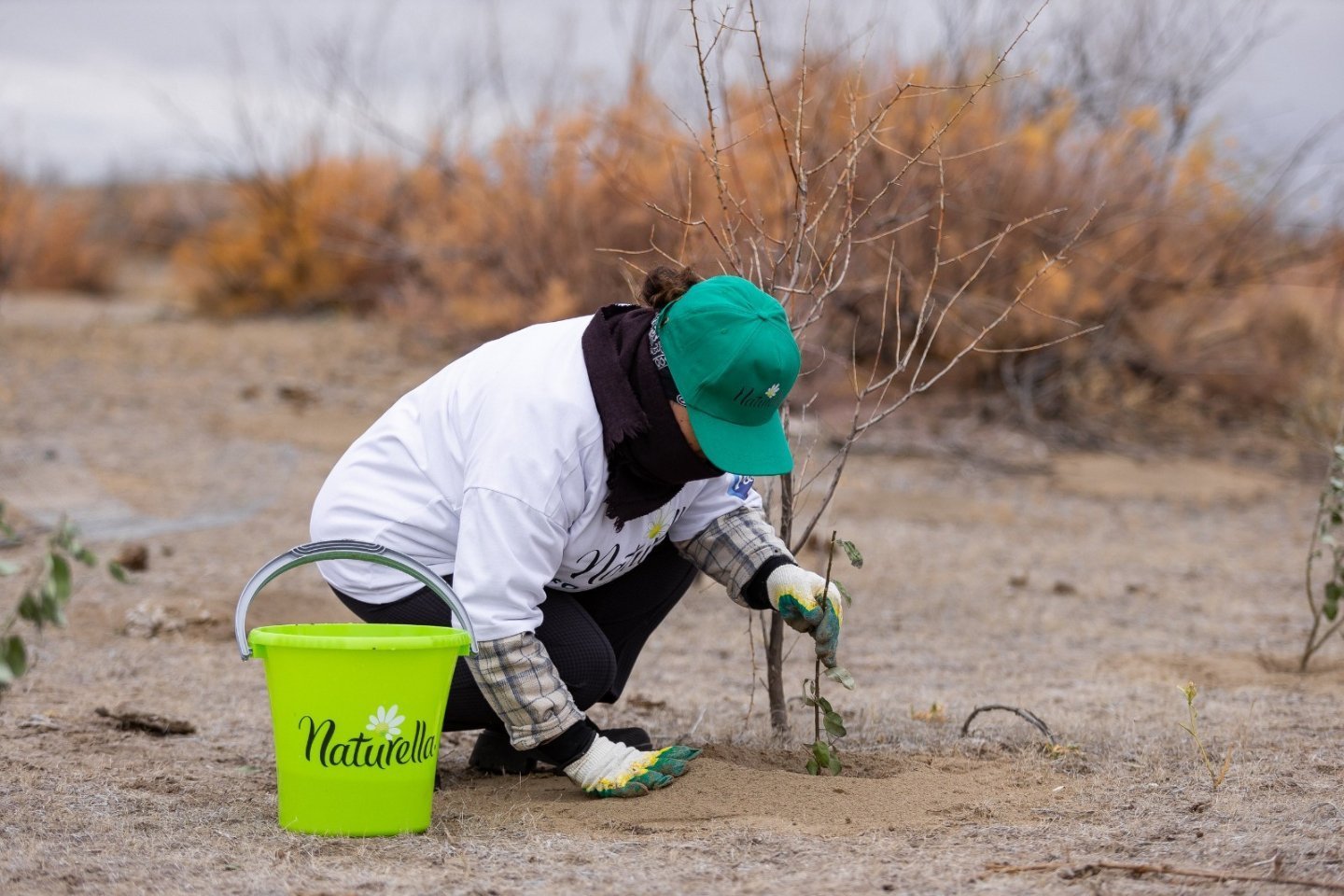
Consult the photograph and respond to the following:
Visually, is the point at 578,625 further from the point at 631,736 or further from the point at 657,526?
the point at 631,736

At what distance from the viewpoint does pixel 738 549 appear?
305 centimetres

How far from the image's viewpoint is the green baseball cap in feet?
7.86

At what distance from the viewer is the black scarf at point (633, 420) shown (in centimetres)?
247

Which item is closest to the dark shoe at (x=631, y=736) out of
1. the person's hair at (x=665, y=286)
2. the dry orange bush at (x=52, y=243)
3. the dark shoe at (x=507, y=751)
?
A: the dark shoe at (x=507, y=751)

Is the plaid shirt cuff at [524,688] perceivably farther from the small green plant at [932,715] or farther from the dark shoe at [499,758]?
the small green plant at [932,715]

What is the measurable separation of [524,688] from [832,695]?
5.51 feet

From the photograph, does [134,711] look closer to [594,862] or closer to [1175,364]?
[594,862]

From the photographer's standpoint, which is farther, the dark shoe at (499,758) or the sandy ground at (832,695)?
the dark shoe at (499,758)

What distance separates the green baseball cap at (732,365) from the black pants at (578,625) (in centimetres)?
55

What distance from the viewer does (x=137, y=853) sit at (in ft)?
7.61

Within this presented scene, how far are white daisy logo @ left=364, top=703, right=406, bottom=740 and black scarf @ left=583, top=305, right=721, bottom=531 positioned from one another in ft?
1.80

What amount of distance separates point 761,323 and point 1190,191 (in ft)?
24.9

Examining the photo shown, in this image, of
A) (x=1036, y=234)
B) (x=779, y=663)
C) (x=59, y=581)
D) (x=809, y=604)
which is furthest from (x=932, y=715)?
(x=1036, y=234)

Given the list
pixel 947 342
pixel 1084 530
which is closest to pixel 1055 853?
pixel 1084 530
